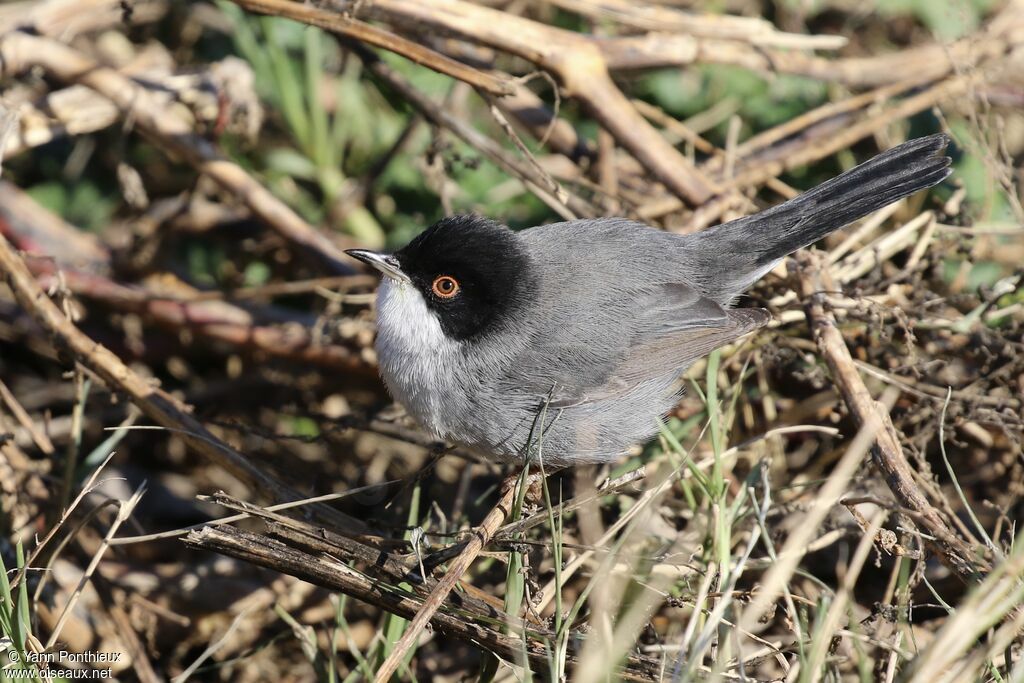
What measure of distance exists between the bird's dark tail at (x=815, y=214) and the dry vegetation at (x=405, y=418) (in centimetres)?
21

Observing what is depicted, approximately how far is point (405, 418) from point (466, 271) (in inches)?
29.1

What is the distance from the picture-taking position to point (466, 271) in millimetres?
3104

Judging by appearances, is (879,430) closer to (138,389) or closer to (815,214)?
(815,214)

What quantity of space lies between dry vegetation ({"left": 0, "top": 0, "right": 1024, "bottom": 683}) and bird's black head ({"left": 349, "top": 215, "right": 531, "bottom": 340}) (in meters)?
0.40

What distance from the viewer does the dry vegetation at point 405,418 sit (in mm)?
2545

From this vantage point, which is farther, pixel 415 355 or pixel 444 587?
pixel 415 355

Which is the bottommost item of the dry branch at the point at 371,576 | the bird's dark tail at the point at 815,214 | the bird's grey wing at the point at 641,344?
the dry branch at the point at 371,576

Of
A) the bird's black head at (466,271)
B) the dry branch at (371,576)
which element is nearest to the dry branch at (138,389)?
the dry branch at (371,576)

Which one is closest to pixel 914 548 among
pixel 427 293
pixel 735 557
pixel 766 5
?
pixel 735 557

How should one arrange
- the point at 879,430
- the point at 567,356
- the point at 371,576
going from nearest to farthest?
the point at 371,576
the point at 879,430
the point at 567,356

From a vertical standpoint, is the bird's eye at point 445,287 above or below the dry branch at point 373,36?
below

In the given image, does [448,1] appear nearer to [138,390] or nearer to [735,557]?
[138,390]

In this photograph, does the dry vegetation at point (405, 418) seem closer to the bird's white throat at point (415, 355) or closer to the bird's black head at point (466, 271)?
the bird's white throat at point (415, 355)

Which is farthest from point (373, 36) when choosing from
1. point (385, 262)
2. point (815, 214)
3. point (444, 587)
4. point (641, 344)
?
point (444, 587)
